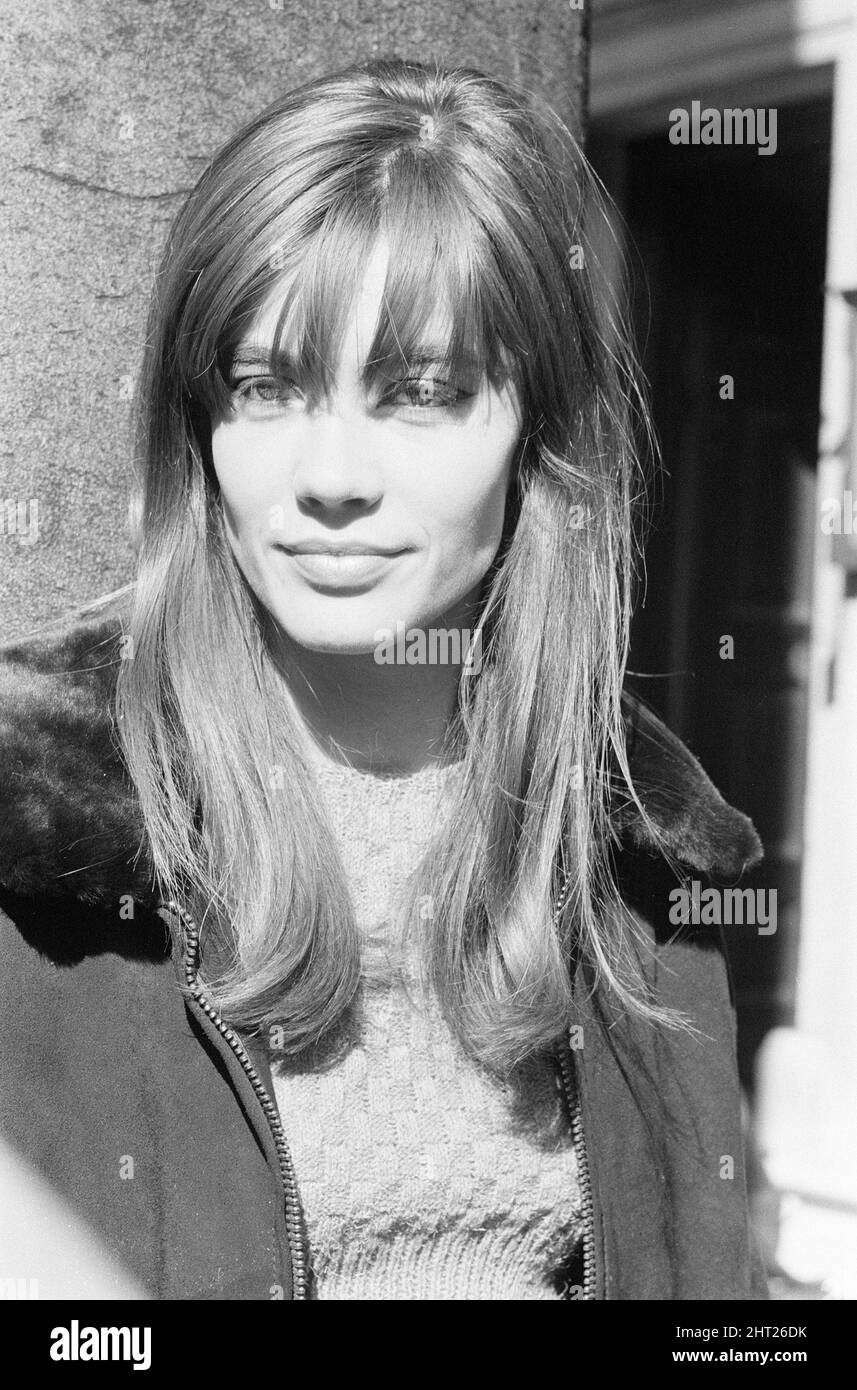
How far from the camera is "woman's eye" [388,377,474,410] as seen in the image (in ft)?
5.30

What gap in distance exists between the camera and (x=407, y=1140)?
67.2 inches

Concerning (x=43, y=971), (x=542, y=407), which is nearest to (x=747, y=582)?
(x=542, y=407)

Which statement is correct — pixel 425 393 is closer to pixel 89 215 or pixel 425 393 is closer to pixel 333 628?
pixel 333 628

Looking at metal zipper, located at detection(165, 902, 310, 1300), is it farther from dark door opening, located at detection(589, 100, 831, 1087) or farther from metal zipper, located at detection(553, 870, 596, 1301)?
dark door opening, located at detection(589, 100, 831, 1087)

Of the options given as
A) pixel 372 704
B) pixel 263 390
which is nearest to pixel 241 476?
pixel 263 390

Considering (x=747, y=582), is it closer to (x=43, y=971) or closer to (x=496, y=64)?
(x=496, y=64)

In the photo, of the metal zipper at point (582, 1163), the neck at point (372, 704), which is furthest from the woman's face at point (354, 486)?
the metal zipper at point (582, 1163)

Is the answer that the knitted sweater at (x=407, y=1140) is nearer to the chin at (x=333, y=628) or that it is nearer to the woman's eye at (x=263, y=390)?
the chin at (x=333, y=628)

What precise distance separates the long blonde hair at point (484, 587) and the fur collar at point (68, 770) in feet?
0.12

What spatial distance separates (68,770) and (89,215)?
0.80 m

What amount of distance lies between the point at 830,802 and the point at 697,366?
99cm

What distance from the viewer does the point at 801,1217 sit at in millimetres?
2828
